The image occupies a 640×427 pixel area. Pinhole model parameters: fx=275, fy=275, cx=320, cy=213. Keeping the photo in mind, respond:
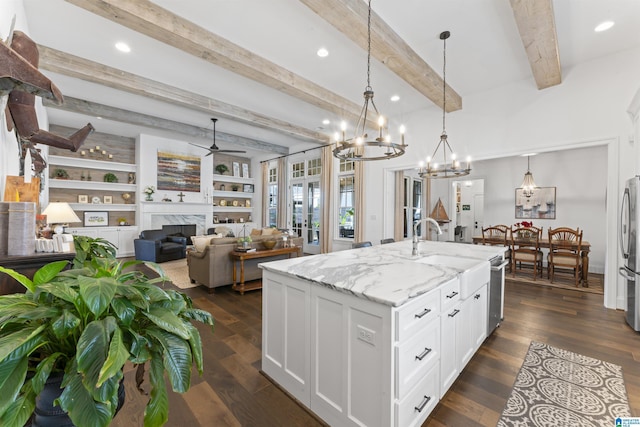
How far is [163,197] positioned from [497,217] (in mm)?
9199

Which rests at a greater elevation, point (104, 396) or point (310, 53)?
point (310, 53)

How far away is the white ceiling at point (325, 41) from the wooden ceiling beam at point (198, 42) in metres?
0.09

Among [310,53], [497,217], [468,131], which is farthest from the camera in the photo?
[497,217]

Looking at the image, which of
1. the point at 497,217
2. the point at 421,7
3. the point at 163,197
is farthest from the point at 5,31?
the point at 497,217

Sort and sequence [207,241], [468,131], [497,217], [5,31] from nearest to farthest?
[5,31], [207,241], [468,131], [497,217]

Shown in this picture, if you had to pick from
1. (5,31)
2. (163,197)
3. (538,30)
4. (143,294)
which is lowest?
(143,294)

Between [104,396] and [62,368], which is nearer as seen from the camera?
[104,396]

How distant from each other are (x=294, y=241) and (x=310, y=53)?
343 centimetres

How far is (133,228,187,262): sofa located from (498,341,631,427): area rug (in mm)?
6703

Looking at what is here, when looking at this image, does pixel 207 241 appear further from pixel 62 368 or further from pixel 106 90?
pixel 62 368

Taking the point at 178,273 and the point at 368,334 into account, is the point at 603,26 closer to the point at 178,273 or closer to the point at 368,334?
Answer: the point at 368,334

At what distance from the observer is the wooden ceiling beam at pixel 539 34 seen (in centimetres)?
243

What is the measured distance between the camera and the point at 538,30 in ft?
9.00

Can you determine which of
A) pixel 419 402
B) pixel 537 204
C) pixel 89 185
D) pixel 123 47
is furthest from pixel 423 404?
pixel 89 185
